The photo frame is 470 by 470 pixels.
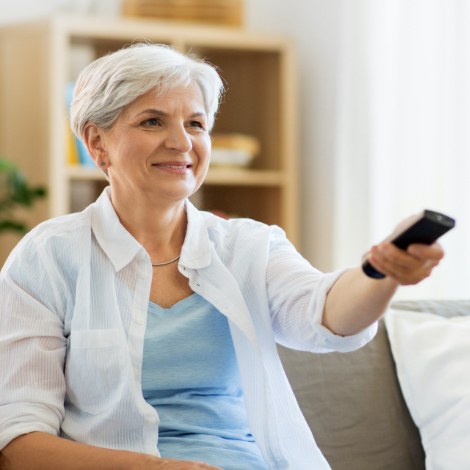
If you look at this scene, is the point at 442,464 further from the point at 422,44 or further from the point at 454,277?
the point at 422,44

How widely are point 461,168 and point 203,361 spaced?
1.58 m

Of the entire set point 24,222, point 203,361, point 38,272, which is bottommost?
point 24,222

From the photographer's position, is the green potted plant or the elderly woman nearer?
the elderly woman

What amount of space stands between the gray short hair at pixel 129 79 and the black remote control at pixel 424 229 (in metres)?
0.58

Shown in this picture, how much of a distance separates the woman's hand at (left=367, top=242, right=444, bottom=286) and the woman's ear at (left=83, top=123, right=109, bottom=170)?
662 millimetres

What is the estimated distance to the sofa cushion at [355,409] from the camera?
1828mm

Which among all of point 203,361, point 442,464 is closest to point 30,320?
point 203,361

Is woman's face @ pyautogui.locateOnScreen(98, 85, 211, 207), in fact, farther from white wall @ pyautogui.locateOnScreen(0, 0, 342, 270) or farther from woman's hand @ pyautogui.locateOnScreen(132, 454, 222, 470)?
white wall @ pyautogui.locateOnScreen(0, 0, 342, 270)

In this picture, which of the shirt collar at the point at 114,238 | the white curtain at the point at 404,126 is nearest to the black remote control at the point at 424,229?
the shirt collar at the point at 114,238

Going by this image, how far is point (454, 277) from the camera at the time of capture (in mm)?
3006

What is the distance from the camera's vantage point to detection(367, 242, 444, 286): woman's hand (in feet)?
4.14

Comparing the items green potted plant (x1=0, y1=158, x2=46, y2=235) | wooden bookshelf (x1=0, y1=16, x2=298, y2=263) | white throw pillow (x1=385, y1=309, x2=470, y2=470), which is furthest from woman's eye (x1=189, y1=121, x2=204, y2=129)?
wooden bookshelf (x1=0, y1=16, x2=298, y2=263)

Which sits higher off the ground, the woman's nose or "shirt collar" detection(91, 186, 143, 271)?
the woman's nose

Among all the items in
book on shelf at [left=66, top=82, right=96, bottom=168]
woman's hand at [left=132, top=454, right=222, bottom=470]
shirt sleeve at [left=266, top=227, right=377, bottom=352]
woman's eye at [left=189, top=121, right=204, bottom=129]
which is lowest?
woman's hand at [left=132, top=454, right=222, bottom=470]
